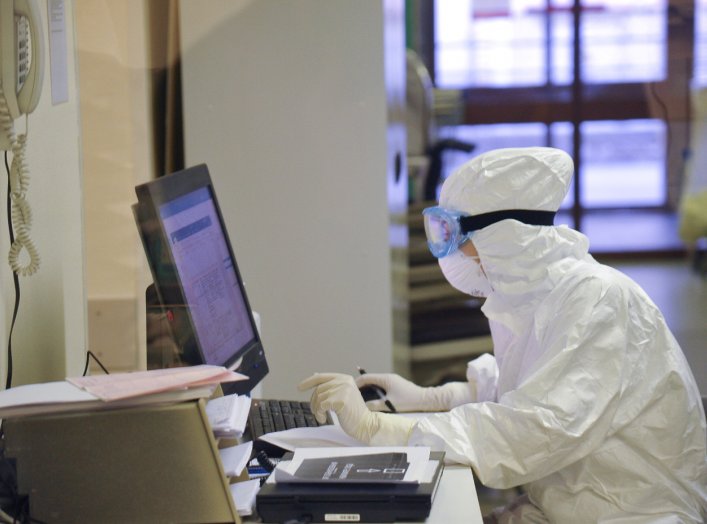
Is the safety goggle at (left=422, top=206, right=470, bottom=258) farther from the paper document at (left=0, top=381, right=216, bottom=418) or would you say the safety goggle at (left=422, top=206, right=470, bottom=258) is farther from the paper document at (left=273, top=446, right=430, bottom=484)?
the paper document at (left=0, top=381, right=216, bottom=418)

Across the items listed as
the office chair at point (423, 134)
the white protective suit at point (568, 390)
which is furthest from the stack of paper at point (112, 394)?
the office chair at point (423, 134)

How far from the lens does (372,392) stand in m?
2.02

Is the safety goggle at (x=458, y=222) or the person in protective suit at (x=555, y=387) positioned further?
the safety goggle at (x=458, y=222)

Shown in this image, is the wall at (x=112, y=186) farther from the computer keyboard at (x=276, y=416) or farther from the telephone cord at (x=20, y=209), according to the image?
the telephone cord at (x=20, y=209)

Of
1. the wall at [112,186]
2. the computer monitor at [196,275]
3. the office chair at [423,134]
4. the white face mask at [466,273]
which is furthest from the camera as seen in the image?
the office chair at [423,134]

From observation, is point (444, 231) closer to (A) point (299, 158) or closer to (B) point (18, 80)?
(B) point (18, 80)

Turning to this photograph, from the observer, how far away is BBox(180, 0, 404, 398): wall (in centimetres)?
276

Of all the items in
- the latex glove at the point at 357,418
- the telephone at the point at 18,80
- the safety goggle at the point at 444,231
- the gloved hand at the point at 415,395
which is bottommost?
the gloved hand at the point at 415,395

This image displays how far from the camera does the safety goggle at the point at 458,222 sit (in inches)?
68.5

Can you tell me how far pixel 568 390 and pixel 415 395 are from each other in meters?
0.49

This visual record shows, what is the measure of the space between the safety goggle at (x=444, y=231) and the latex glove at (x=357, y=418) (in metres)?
0.30

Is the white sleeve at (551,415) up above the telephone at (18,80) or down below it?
below

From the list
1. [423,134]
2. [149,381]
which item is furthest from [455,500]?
[423,134]

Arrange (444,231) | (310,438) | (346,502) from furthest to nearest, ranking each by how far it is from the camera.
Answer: (444,231), (310,438), (346,502)
